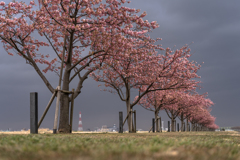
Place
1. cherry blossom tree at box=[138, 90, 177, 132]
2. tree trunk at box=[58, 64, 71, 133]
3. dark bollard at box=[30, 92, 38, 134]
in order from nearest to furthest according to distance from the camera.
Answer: dark bollard at box=[30, 92, 38, 134] → tree trunk at box=[58, 64, 71, 133] → cherry blossom tree at box=[138, 90, 177, 132]

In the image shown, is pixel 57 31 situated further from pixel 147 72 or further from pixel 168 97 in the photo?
pixel 168 97

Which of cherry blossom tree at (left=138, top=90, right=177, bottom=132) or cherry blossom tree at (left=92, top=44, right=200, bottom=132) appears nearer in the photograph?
cherry blossom tree at (left=92, top=44, right=200, bottom=132)

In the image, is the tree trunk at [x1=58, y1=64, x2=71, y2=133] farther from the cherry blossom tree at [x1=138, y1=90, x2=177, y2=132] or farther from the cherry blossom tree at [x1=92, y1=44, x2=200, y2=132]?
the cherry blossom tree at [x1=138, y1=90, x2=177, y2=132]

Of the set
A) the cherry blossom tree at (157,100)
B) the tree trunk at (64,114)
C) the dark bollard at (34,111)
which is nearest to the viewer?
the dark bollard at (34,111)

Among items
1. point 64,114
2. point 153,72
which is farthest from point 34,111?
point 153,72

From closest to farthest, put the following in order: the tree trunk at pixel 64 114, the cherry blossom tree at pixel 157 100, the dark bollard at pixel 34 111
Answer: the dark bollard at pixel 34 111 → the tree trunk at pixel 64 114 → the cherry blossom tree at pixel 157 100

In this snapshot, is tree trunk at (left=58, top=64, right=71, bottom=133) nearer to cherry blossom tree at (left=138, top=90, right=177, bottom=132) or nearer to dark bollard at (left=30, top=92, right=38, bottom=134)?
dark bollard at (left=30, top=92, right=38, bottom=134)

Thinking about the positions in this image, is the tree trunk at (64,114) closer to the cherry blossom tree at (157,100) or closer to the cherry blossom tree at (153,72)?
the cherry blossom tree at (153,72)

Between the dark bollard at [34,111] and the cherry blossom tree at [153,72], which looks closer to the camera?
the dark bollard at [34,111]

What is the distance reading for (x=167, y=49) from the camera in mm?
27812

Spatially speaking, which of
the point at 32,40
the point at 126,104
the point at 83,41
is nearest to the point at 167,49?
the point at 126,104

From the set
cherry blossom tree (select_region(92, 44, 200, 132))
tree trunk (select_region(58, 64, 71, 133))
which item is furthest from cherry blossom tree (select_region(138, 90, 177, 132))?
tree trunk (select_region(58, 64, 71, 133))

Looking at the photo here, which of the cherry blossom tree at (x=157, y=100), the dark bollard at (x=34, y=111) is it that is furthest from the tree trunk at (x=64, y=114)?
the cherry blossom tree at (x=157, y=100)

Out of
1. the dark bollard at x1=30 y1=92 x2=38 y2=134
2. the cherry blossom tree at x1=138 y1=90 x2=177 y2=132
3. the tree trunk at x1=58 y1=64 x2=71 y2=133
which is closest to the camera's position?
the dark bollard at x1=30 y1=92 x2=38 y2=134
